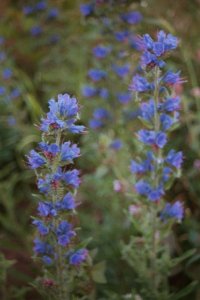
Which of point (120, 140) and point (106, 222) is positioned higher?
point (120, 140)

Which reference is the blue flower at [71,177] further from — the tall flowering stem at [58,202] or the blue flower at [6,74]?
the blue flower at [6,74]

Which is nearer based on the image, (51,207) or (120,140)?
(51,207)

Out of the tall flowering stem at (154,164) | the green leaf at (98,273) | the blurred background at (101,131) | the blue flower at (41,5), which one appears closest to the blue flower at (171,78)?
the tall flowering stem at (154,164)

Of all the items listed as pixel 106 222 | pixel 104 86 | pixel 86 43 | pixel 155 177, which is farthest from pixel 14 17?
pixel 155 177

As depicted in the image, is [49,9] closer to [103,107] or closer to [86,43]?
[86,43]

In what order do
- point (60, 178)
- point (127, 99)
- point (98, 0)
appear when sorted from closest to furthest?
point (60, 178)
point (98, 0)
point (127, 99)
